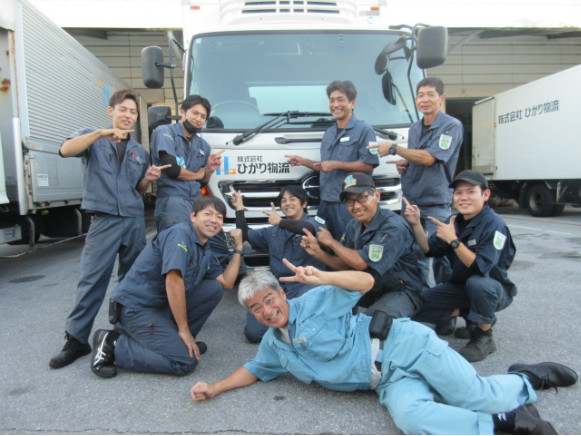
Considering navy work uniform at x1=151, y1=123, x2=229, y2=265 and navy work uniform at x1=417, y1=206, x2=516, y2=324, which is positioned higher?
navy work uniform at x1=151, y1=123, x2=229, y2=265

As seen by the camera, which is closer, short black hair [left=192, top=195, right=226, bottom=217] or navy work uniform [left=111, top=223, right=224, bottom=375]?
navy work uniform [left=111, top=223, right=224, bottom=375]

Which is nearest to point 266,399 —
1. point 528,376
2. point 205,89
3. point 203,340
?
point 203,340

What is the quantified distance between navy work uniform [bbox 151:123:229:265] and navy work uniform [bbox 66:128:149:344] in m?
0.29

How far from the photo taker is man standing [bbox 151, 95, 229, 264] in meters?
3.36

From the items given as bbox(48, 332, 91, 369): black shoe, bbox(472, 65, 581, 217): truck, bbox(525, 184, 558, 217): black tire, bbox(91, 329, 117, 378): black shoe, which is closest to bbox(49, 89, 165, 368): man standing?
bbox(48, 332, 91, 369): black shoe

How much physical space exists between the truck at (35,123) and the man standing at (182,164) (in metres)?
2.15

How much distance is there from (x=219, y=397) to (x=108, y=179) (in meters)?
1.59

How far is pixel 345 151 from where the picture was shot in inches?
135

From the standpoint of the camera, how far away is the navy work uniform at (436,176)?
339cm

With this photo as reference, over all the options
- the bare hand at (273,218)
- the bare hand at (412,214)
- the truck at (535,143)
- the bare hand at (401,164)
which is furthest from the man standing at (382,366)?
the truck at (535,143)

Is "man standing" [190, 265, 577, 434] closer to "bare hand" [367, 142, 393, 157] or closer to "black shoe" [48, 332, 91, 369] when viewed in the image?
"black shoe" [48, 332, 91, 369]

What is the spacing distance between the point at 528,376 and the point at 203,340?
2.08 m

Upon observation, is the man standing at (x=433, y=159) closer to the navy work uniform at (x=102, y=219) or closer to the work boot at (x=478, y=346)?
the work boot at (x=478, y=346)

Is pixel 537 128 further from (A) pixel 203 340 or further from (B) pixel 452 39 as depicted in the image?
(A) pixel 203 340
